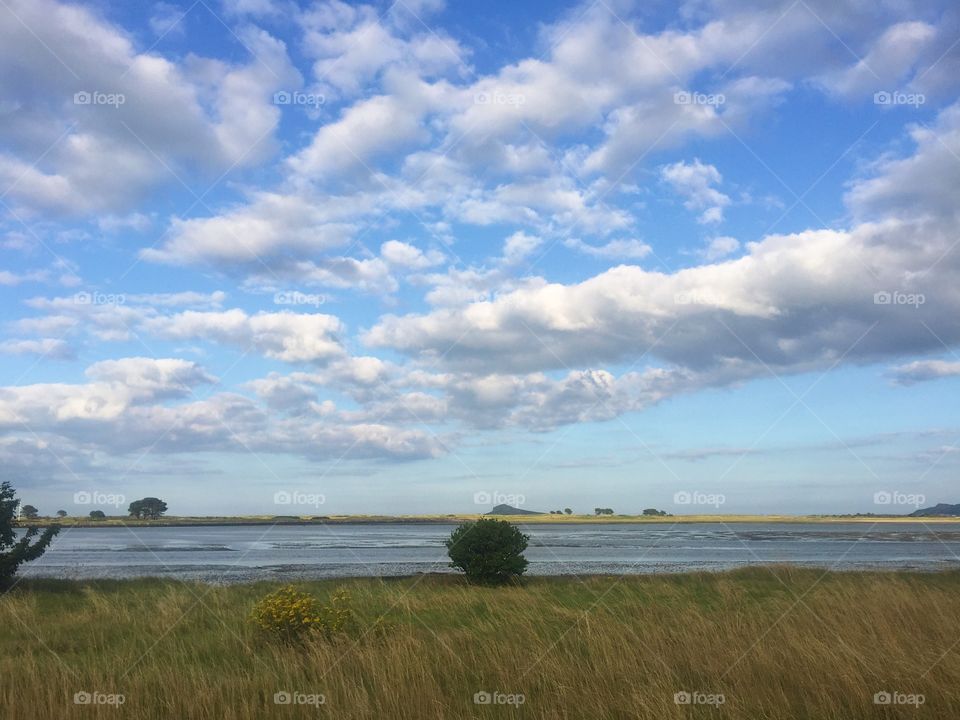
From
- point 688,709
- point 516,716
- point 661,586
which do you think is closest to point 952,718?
point 688,709

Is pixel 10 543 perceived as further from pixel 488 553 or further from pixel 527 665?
pixel 527 665

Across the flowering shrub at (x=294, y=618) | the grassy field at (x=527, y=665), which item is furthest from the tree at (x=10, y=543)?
the flowering shrub at (x=294, y=618)

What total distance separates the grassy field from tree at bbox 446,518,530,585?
960cm

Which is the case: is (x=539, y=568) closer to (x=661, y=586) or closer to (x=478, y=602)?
(x=661, y=586)

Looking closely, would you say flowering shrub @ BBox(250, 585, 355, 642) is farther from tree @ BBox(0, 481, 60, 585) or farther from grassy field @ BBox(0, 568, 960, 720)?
tree @ BBox(0, 481, 60, 585)

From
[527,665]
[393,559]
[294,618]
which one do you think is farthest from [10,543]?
[393,559]

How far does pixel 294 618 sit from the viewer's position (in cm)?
1127

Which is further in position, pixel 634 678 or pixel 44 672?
pixel 44 672

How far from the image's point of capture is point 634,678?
790 cm

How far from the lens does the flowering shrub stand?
36.4ft

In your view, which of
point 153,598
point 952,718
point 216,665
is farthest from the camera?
point 153,598

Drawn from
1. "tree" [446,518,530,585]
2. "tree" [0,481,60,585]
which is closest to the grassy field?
"tree" [0,481,60,585]

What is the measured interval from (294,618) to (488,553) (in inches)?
516

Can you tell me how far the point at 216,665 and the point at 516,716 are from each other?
473 centimetres
